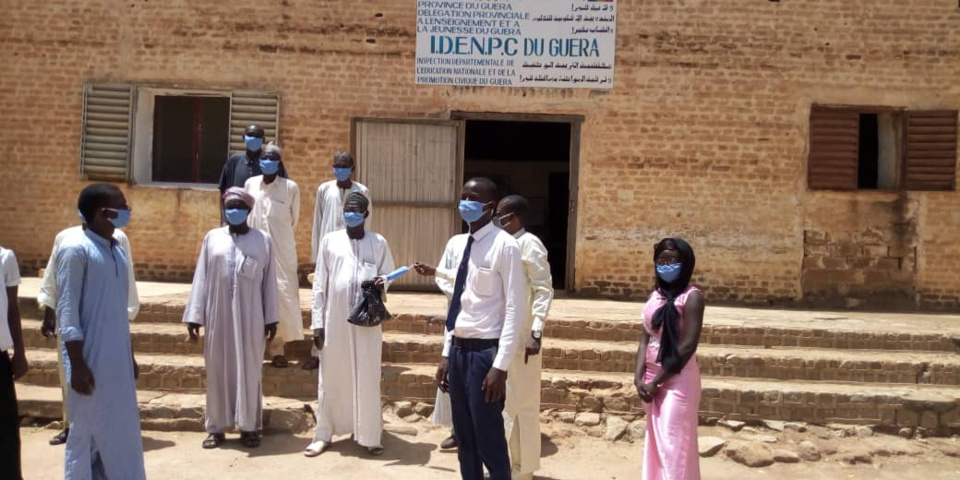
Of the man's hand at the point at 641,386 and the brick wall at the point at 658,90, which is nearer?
the man's hand at the point at 641,386

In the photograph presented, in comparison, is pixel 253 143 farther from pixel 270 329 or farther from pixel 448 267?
pixel 448 267

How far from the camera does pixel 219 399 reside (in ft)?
17.8

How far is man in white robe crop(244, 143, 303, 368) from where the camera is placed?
618 centimetres

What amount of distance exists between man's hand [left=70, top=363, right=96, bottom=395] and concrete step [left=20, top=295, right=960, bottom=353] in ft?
11.6

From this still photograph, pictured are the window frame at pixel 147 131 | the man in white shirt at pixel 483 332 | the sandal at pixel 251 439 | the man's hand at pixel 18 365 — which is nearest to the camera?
the man's hand at pixel 18 365

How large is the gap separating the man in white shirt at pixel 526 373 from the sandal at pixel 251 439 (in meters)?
1.77

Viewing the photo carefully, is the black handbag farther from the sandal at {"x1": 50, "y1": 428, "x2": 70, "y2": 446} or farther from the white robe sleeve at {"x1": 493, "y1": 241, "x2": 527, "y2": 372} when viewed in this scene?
the sandal at {"x1": 50, "y1": 428, "x2": 70, "y2": 446}

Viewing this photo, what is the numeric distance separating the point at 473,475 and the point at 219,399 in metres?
2.19

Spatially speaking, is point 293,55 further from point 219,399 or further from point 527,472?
point 527,472

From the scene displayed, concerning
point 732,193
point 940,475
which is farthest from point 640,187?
point 940,475

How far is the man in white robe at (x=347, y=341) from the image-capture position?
5340mm

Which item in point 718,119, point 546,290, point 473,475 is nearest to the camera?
point 473,475

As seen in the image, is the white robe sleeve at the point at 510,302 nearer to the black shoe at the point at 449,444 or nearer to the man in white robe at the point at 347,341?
the man in white robe at the point at 347,341

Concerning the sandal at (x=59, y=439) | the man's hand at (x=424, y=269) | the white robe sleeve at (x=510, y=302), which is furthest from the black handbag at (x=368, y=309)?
the sandal at (x=59, y=439)
